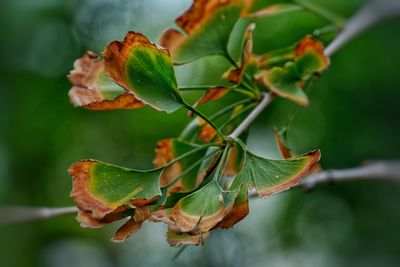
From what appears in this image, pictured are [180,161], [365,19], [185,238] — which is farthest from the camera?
[365,19]

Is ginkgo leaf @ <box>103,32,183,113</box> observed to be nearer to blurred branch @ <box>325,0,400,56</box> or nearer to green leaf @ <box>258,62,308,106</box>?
green leaf @ <box>258,62,308,106</box>

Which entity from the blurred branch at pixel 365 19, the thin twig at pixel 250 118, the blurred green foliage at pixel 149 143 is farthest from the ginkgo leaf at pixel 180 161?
the blurred green foliage at pixel 149 143

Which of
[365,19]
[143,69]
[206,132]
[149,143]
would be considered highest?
[143,69]

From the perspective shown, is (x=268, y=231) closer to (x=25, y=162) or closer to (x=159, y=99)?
(x=25, y=162)

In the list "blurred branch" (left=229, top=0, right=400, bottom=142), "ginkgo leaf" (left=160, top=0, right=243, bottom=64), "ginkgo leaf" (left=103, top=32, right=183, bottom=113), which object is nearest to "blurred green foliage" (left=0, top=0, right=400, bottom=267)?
"blurred branch" (left=229, top=0, right=400, bottom=142)

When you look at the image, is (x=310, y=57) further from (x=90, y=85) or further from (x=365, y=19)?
(x=365, y=19)

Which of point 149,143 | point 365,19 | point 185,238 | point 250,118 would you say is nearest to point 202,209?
point 185,238
